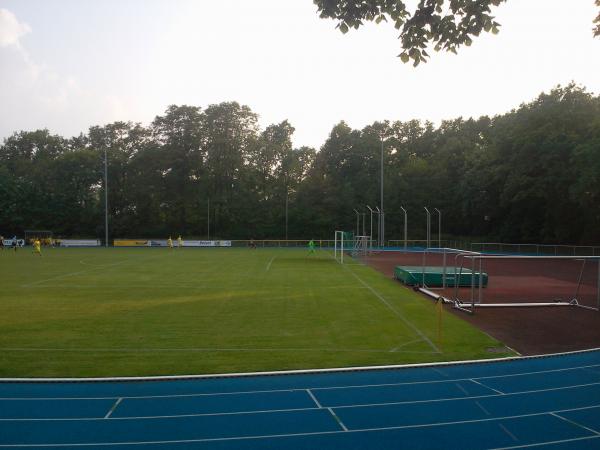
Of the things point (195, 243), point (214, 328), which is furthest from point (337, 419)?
point (195, 243)

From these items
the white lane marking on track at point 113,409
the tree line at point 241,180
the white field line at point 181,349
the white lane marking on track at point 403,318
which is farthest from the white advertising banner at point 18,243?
the white lane marking on track at point 113,409

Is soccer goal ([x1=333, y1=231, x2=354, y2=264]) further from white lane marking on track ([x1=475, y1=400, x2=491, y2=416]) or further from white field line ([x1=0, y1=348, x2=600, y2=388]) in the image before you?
white lane marking on track ([x1=475, y1=400, x2=491, y2=416])

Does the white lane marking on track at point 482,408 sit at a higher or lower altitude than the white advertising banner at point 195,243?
higher

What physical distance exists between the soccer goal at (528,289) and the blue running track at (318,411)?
8.19 meters

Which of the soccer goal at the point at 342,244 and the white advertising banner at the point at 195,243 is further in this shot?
the white advertising banner at the point at 195,243

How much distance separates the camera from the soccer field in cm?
1043

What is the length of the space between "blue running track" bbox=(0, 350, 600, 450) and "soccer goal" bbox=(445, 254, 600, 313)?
8194mm

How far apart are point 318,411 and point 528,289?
18876 millimetres

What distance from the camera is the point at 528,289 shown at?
23.6m

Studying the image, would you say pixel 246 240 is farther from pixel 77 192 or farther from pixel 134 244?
pixel 77 192

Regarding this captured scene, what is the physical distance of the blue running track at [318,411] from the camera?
654 centimetres

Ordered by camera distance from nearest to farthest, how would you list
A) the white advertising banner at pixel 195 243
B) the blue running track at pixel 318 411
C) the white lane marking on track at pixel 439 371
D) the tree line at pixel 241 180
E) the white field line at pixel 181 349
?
the blue running track at pixel 318 411, the white lane marking on track at pixel 439 371, the white field line at pixel 181 349, the white advertising banner at pixel 195 243, the tree line at pixel 241 180

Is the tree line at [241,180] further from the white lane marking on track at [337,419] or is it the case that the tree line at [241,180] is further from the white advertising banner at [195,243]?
the white lane marking on track at [337,419]

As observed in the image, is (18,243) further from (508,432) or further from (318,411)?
(508,432)
